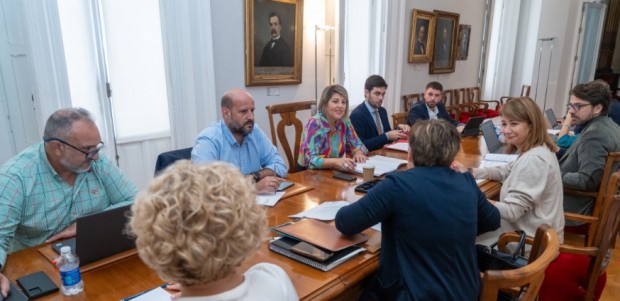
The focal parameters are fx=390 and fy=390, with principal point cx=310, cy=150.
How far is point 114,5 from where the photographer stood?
114 inches

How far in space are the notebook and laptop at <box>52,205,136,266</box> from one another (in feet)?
1.61

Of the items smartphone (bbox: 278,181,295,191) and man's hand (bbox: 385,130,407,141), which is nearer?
smartphone (bbox: 278,181,295,191)

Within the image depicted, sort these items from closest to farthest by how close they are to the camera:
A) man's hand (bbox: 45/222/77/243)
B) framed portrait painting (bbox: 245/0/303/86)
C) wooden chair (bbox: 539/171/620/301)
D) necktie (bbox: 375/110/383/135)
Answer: man's hand (bbox: 45/222/77/243) < wooden chair (bbox: 539/171/620/301) < necktie (bbox: 375/110/383/135) < framed portrait painting (bbox: 245/0/303/86)

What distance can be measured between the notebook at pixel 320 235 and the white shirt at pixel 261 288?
0.39 m

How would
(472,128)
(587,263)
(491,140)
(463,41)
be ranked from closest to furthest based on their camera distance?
(587,263) → (491,140) → (472,128) → (463,41)

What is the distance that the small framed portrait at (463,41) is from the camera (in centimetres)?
638

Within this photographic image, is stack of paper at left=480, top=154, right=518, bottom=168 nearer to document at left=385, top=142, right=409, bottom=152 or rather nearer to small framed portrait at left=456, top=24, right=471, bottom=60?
document at left=385, top=142, right=409, bottom=152

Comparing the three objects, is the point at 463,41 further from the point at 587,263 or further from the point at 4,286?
the point at 4,286

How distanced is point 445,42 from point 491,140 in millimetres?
3749

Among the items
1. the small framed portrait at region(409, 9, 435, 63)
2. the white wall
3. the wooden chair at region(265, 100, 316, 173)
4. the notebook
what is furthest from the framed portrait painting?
the notebook

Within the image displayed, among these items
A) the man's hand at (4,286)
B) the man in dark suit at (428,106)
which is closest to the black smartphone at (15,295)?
the man's hand at (4,286)

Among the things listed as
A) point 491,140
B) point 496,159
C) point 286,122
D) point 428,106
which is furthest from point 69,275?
point 428,106

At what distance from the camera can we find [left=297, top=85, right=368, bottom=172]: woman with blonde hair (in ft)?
7.79

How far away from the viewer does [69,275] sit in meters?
1.03
